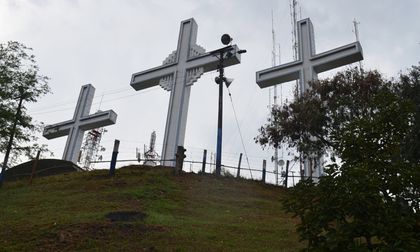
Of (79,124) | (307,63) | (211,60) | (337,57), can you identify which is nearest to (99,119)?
(79,124)

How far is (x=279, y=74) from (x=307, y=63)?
140 centimetres

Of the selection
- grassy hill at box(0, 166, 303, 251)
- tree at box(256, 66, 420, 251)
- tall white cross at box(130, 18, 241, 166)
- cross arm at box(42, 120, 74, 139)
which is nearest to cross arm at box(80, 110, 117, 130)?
cross arm at box(42, 120, 74, 139)

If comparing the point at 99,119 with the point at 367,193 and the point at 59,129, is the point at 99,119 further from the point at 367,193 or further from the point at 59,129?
the point at 367,193

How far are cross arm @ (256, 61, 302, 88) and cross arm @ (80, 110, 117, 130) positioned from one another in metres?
7.87

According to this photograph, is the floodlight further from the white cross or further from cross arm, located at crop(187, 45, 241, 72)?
the white cross

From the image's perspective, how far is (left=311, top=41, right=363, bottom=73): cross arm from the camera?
776 inches

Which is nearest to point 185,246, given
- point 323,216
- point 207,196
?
point 323,216

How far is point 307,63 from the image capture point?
20.9m

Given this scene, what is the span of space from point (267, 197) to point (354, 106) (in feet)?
16.1

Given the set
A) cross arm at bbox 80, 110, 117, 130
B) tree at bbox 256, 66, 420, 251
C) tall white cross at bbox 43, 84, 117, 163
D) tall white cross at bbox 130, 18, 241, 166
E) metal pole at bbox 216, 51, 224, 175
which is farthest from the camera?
tall white cross at bbox 43, 84, 117, 163

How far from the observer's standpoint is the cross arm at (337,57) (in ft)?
64.7

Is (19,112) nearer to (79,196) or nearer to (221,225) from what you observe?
(79,196)

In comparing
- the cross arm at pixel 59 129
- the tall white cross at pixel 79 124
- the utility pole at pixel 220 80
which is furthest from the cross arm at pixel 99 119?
the utility pole at pixel 220 80

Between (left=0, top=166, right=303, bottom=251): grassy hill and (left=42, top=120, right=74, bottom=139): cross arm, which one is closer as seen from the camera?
(left=0, top=166, right=303, bottom=251): grassy hill
